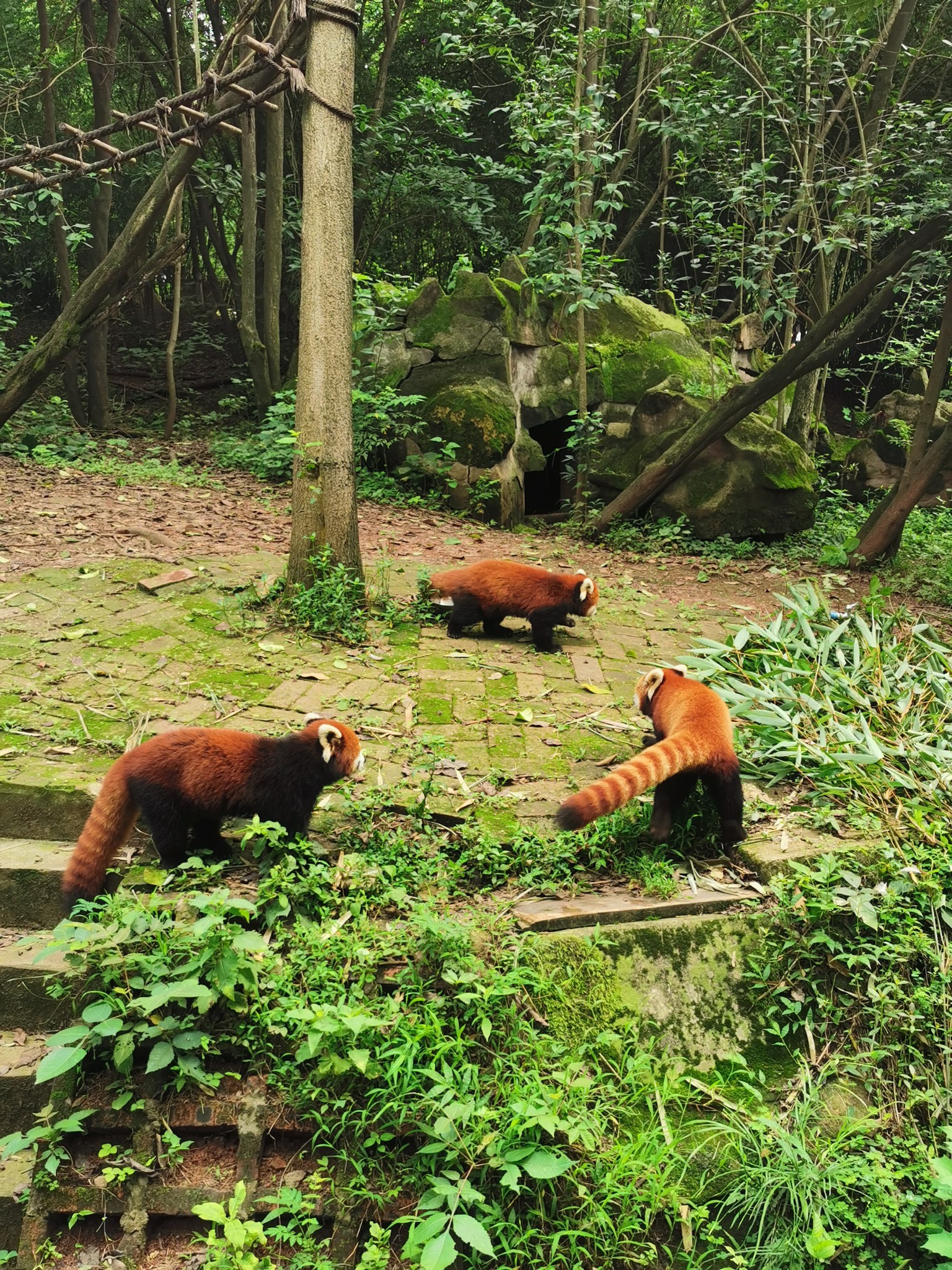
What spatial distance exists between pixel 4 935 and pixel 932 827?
3.74 meters

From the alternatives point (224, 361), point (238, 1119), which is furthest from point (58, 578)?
point (224, 361)

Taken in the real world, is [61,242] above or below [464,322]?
above

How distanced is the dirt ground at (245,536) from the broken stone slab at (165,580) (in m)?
0.30

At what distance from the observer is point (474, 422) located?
9.25 meters

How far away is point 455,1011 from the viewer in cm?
272

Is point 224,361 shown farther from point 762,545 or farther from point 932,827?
point 932,827

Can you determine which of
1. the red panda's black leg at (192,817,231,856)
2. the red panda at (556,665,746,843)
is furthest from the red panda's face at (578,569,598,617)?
the red panda's black leg at (192,817,231,856)

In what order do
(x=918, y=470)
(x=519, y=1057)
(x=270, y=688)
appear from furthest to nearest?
(x=918, y=470), (x=270, y=688), (x=519, y=1057)

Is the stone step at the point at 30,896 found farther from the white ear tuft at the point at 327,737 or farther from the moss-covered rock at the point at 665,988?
the moss-covered rock at the point at 665,988

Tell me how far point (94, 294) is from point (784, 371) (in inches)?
272

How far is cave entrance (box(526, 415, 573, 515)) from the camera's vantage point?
34.5 feet

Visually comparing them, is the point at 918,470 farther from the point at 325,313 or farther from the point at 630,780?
the point at 630,780

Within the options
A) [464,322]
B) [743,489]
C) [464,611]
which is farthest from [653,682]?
[464,322]

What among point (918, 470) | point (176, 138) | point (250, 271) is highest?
point (176, 138)
